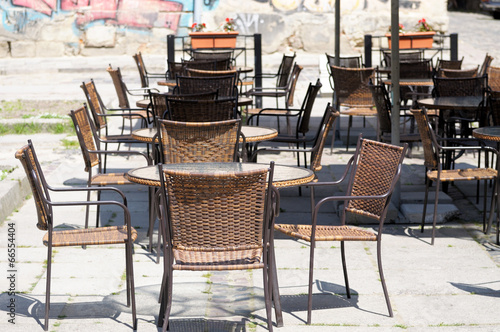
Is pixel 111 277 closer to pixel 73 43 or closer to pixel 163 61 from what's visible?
pixel 163 61

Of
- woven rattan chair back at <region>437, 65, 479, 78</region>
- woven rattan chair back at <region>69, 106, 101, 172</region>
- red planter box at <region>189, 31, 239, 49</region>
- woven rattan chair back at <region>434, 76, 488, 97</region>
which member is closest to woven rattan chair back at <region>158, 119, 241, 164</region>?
woven rattan chair back at <region>69, 106, 101, 172</region>

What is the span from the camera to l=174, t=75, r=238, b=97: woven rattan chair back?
Answer: 704cm

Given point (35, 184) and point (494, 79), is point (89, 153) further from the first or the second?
point (494, 79)

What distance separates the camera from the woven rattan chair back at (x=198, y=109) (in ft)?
18.1

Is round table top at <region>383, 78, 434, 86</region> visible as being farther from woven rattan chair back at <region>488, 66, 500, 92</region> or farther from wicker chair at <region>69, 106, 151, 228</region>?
wicker chair at <region>69, 106, 151, 228</region>

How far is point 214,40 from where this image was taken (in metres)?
12.2

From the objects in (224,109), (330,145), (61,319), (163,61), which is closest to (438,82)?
(330,145)

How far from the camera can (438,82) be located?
7.46 metres

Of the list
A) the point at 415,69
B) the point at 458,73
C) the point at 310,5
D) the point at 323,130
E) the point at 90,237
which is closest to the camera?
the point at 90,237

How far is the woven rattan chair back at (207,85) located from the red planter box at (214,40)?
4.86m

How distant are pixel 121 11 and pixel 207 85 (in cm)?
→ 1446

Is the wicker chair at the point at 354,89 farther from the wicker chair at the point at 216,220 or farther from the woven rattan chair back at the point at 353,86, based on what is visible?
the wicker chair at the point at 216,220

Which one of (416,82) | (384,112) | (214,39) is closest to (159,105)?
(384,112)

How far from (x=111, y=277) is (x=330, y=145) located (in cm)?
499
